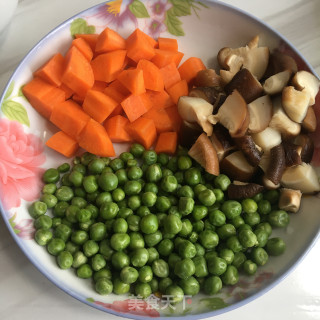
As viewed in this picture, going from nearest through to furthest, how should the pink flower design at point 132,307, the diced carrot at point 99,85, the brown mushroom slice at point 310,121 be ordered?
the pink flower design at point 132,307 → the brown mushroom slice at point 310,121 → the diced carrot at point 99,85

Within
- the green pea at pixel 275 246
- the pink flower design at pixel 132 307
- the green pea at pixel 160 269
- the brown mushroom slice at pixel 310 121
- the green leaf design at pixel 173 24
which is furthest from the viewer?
the green leaf design at pixel 173 24

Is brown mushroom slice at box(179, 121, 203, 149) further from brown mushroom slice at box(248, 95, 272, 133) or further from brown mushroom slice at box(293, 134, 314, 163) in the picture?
brown mushroom slice at box(293, 134, 314, 163)

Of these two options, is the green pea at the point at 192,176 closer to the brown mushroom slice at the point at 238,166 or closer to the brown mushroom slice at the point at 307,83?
the brown mushroom slice at the point at 238,166

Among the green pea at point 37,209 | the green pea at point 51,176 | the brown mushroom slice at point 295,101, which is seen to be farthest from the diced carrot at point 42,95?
the brown mushroom slice at point 295,101

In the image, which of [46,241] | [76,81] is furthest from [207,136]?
[46,241]

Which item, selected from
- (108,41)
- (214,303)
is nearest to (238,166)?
(214,303)

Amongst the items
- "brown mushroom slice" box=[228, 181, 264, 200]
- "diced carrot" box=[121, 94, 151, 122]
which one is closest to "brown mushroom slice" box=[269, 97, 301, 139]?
"brown mushroom slice" box=[228, 181, 264, 200]

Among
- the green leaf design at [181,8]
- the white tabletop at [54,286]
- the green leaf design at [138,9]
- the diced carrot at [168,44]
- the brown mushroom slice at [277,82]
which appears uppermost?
the green leaf design at [181,8]

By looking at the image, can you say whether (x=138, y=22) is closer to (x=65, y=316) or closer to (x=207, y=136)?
(x=207, y=136)
